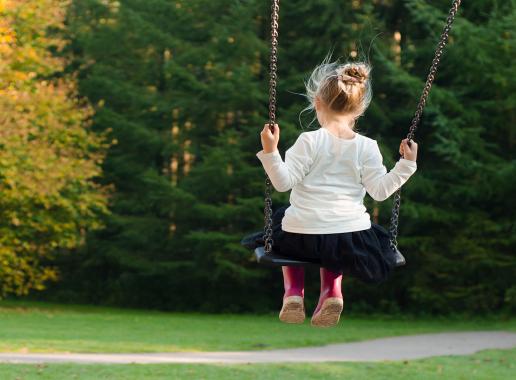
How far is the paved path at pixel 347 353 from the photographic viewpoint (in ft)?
49.6

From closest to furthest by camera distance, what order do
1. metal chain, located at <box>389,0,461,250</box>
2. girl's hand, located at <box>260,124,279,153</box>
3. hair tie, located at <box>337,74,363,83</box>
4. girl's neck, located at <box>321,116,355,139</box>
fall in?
girl's hand, located at <box>260,124,279,153</box> → hair tie, located at <box>337,74,363,83</box> → girl's neck, located at <box>321,116,355,139</box> → metal chain, located at <box>389,0,461,250</box>

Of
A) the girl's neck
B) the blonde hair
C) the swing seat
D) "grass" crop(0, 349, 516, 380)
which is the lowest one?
"grass" crop(0, 349, 516, 380)

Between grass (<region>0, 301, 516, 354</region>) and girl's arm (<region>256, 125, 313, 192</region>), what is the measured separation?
12.3 metres

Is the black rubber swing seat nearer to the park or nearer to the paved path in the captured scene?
the park

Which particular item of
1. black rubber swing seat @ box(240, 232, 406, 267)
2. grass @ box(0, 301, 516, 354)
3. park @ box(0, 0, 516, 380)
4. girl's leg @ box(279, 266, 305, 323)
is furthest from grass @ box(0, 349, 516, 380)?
black rubber swing seat @ box(240, 232, 406, 267)

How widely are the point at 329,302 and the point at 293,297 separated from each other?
0.51ft

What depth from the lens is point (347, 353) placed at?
16.7 metres

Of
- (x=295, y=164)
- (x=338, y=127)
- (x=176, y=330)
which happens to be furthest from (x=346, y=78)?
(x=176, y=330)

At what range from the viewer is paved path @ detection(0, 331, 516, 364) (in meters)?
15.1

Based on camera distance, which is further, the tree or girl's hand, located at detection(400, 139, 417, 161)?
the tree

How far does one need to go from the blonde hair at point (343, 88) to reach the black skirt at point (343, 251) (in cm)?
54

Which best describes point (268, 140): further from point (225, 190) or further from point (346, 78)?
point (225, 190)

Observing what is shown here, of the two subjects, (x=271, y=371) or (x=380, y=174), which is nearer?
(x=380, y=174)

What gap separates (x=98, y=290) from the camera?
2531 cm
